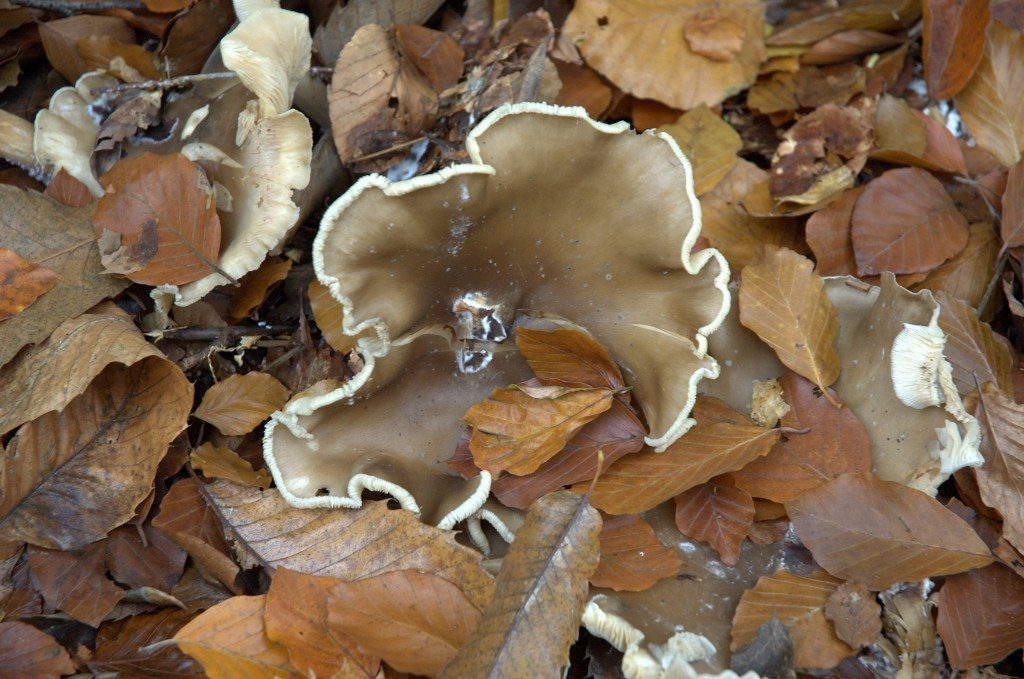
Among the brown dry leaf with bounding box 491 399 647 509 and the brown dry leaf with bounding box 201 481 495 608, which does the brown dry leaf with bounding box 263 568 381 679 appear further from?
the brown dry leaf with bounding box 491 399 647 509

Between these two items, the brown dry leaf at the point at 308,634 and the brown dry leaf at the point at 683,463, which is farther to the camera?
the brown dry leaf at the point at 683,463

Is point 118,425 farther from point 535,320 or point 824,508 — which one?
point 824,508

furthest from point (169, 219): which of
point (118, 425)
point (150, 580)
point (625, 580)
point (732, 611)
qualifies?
point (732, 611)

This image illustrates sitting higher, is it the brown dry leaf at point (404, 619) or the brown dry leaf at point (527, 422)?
the brown dry leaf at point (527, 422)

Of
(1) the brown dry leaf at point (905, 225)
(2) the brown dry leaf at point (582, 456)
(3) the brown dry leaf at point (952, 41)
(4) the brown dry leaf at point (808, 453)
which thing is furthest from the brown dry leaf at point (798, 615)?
(3) the brown dry leaf at point (952, 41)

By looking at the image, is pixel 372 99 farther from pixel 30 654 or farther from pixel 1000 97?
pixel 1000 97

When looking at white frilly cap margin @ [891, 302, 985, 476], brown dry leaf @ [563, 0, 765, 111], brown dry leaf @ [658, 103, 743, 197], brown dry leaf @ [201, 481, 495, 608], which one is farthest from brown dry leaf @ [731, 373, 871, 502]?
brown dry leaf @ [563, 0, 765, 111]

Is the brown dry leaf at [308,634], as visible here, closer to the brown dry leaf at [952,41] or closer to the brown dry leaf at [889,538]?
the brown dry leaf at [889,538]
